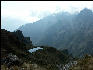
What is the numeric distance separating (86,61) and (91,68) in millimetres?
2767

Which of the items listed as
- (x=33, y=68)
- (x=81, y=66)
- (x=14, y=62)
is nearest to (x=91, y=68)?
(x=81, y=66)

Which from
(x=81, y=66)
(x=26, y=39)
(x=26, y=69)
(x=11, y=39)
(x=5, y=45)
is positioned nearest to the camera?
(x=81, y=66)

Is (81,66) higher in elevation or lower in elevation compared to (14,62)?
higher

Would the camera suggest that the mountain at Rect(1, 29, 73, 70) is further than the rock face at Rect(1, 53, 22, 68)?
No

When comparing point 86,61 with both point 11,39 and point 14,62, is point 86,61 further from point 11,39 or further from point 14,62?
point 11,39

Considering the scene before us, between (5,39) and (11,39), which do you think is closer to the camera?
(5,39)

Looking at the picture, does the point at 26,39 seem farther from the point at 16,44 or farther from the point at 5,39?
the point at 5,39

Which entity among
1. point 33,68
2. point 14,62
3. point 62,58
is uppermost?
point 33,68

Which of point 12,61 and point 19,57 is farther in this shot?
point 19,57

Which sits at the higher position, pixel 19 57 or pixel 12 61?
pixel 12 61

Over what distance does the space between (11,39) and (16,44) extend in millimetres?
3609

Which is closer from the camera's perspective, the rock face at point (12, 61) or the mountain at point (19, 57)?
the mountain at point (19, 57)

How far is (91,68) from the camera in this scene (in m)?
20.1

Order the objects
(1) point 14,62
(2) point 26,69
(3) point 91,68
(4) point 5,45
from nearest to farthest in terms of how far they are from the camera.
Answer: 1. (3) point 91,68
2. (2) point 26,69
3. (1) point 14,62
4. (4) point 5,45
